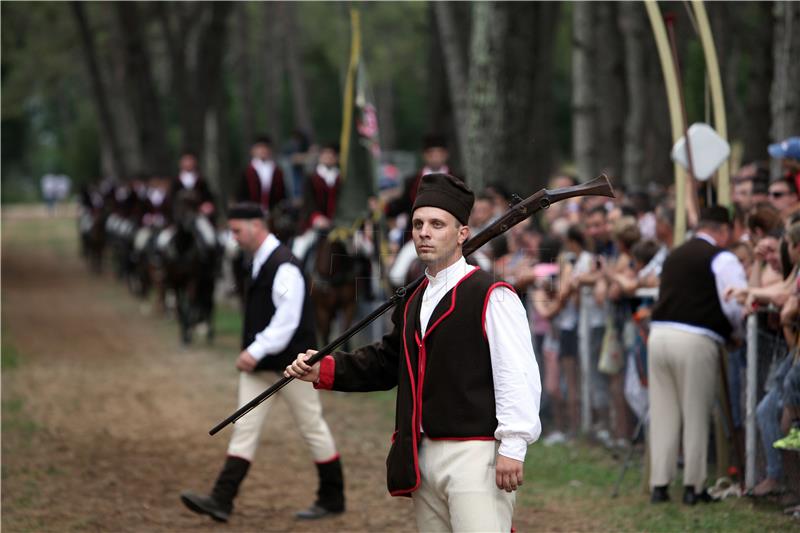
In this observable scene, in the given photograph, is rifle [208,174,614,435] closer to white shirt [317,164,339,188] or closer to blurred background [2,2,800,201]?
blurred background [2,2,800,201]

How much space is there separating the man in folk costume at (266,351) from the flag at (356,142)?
22.6 feet

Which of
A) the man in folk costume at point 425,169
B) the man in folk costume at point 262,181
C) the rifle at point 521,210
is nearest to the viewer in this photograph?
the rifle at point 521,210

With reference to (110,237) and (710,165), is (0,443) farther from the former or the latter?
(110,237)

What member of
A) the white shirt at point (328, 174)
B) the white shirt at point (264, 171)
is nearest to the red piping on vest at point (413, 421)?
the white shirt at point (328, 174)

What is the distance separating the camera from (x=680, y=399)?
329 inches

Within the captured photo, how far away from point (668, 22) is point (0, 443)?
6.13 m

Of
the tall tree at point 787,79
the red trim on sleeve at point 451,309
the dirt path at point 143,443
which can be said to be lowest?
the dirt path at point 143,443

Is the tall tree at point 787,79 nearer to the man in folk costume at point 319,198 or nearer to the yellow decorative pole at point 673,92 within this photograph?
the yellow decorative pole at point 673,92

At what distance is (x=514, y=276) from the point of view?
399 inches

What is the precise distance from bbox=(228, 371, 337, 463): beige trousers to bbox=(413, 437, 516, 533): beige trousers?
10.5ft

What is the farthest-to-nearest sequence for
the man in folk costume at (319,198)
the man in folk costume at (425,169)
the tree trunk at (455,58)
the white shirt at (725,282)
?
1. the tree trunk at (455,58)
2. the man in folk costume at (319,198)
3. the man in folk costume at (425,169)
4. the white shirt at (725,282)

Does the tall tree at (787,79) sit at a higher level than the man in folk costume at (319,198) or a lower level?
higher

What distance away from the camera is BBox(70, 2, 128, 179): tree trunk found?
30125mm

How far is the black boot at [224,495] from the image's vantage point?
8.20 m
